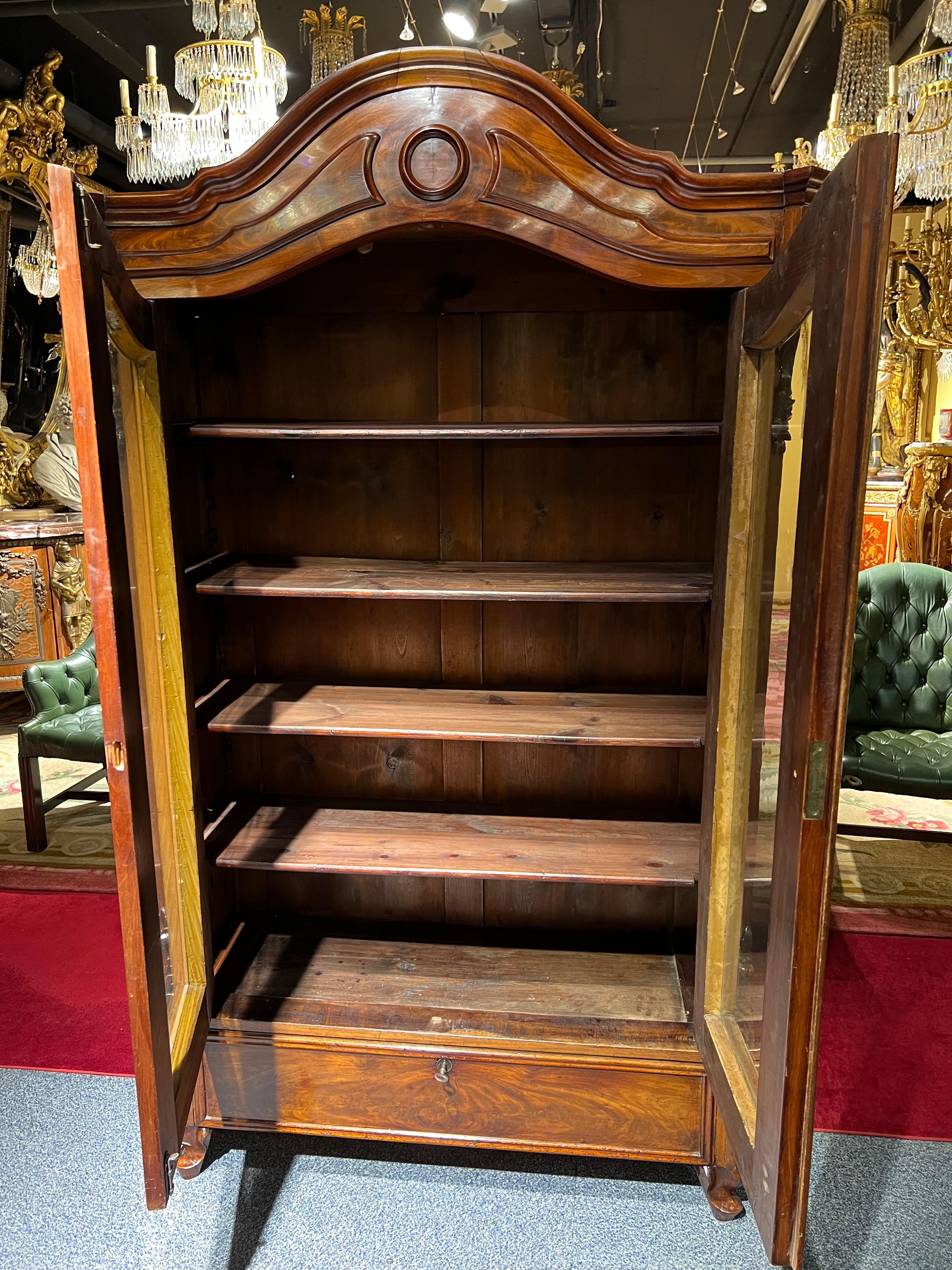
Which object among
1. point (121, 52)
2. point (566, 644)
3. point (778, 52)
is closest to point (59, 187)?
point (566, 644)

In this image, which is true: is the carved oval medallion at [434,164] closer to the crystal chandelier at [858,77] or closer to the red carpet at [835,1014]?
the red carpet at [835,1014]

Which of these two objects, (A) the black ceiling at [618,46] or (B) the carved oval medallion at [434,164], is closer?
(B) the carved oval medallion at [434,164]

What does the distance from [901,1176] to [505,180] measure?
2052 millimetres

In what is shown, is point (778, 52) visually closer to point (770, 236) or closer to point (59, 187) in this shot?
point (770, 236)

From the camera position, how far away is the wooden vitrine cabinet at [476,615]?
1.18 metres

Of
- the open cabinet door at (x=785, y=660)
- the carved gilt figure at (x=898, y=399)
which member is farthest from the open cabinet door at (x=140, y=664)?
the carved gilt figure at (x=898, y=399)

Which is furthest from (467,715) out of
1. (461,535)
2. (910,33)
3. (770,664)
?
(910,33)

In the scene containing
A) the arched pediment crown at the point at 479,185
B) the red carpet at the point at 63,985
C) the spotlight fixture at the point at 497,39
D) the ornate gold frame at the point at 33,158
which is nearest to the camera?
the arched pediment crown at the point at 479,185

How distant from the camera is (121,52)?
4289 mm

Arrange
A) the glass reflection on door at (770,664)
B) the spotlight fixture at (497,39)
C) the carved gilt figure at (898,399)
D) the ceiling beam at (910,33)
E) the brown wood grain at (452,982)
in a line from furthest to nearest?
the carved gilt figure at (898,399)
the ceiling beam at (910,33)
the spotlight fixture at (497,39)
the brown wood grain at (452,982)
the glass reflection on door at (770,664)

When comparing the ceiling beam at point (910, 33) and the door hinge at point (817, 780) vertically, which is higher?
the ceiling beam at point (910, 33)

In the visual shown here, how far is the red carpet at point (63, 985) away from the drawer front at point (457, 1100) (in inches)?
20.1

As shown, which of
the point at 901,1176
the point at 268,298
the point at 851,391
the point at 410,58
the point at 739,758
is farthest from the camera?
the point at 268,298

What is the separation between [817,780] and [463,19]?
3319mm
